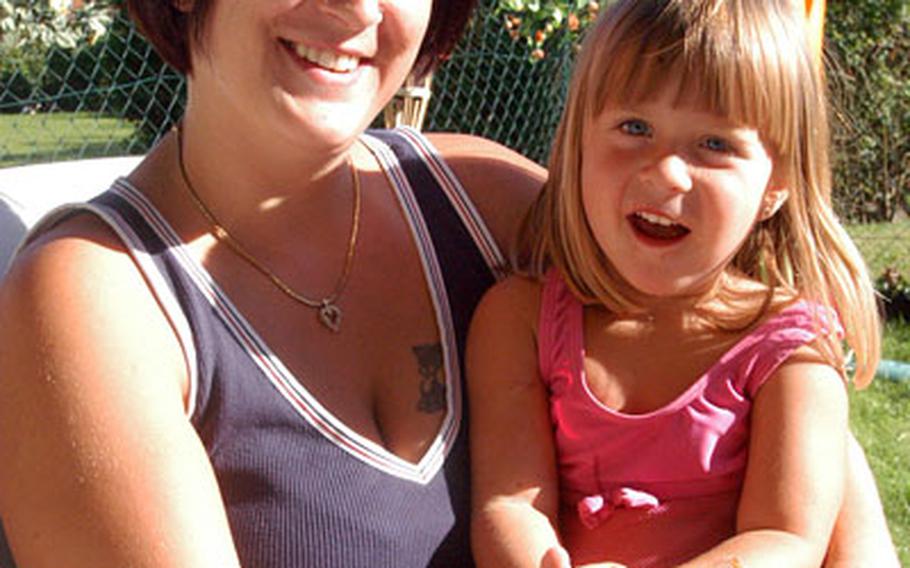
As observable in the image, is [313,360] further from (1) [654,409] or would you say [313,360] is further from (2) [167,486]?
(1) [654,409]

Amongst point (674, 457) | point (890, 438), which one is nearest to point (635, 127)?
point (674, 457)

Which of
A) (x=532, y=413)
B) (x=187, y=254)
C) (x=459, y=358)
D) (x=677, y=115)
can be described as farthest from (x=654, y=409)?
(x=187, y=254)

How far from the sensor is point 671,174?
184 cm

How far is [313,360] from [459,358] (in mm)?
244

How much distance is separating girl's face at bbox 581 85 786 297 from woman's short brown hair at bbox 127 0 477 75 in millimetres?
454

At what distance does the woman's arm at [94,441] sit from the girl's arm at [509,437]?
1.33 ft

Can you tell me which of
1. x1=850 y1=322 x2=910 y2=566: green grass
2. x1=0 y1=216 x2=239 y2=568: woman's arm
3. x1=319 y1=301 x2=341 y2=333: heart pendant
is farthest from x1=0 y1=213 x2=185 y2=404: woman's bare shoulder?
x1=850 y1=322 x2=910 y2=566: green grass

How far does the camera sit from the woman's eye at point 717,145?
1880 millimetres

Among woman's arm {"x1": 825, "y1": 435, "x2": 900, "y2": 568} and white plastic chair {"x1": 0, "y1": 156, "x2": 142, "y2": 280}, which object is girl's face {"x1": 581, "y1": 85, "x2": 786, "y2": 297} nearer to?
woman's arm {"x1": 825, "y1": 435, "x2": 900, "y2": 568}

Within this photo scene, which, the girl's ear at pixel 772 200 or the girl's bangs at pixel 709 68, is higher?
the girl's bangs at pixel 709 68

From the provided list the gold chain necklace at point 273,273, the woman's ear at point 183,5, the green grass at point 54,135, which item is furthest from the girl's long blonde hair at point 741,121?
the green grass at point 54,135

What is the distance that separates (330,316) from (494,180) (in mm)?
475

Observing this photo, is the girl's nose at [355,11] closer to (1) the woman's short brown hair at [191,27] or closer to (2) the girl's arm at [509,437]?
(1) the woman's short brown hair at [191,27]

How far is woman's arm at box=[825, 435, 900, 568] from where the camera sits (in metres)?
1.97
